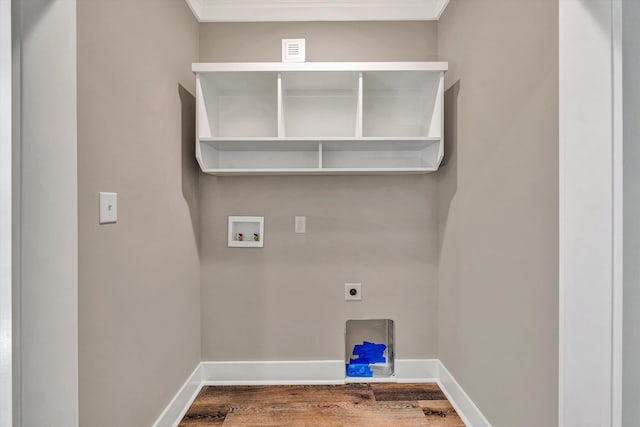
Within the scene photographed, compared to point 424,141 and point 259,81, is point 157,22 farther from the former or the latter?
point 424,141

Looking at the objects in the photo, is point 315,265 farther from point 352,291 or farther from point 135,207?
point 135,207

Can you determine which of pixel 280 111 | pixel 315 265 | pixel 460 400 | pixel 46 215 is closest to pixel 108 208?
pixel 46 215

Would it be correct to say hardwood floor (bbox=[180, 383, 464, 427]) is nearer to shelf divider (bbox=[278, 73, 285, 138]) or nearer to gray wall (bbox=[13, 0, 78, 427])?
gray wall (bbox=[13, 0, 78, 427])

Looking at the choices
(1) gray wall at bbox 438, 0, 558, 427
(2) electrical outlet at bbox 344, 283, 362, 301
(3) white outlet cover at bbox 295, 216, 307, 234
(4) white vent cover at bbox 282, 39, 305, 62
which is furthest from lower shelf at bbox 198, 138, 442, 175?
(2) electrical outlet at bbox 344, 283, 362, 301

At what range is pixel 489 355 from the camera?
5.46 feet

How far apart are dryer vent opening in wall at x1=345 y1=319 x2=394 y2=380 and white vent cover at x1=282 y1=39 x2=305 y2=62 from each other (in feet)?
5.79

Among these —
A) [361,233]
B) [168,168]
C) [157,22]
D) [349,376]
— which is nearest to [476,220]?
[361,233]

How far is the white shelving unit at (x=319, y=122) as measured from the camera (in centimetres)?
215

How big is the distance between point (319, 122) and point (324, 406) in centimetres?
173

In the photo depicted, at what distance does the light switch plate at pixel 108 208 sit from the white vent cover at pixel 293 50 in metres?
1.43

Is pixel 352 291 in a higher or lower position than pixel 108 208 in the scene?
lower

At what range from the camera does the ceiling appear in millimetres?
2291

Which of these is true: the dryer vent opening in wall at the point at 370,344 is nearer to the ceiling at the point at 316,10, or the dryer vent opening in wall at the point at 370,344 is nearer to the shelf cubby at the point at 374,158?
the shelf cubby at the point at 374,158

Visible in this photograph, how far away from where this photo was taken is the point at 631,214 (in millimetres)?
931
